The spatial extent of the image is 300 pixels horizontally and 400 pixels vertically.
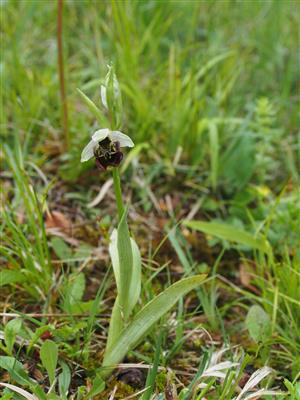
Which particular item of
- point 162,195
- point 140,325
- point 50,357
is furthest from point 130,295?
point 162,195

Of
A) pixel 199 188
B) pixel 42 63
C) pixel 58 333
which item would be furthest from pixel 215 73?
pixel 58 333

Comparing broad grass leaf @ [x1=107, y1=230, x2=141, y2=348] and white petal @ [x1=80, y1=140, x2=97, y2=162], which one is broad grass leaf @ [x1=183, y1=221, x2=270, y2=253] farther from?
white petal @ [x1=80, y1=140, x2=97, y2=162]

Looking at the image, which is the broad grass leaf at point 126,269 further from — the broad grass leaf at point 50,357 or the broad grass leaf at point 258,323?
the broad grass leaf at point 258,323

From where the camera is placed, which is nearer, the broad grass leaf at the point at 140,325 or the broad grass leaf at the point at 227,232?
the broad grass leaf at the point at 140,325

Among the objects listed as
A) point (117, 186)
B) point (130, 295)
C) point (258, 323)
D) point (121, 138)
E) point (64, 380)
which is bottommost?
point (258, 323)

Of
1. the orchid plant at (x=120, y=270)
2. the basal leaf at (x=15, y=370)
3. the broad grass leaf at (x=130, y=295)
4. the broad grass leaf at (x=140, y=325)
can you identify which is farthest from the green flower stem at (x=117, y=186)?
the basal leaf at (x=15, y=370)

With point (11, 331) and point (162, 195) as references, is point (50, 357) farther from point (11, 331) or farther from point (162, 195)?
point (162, 195)
